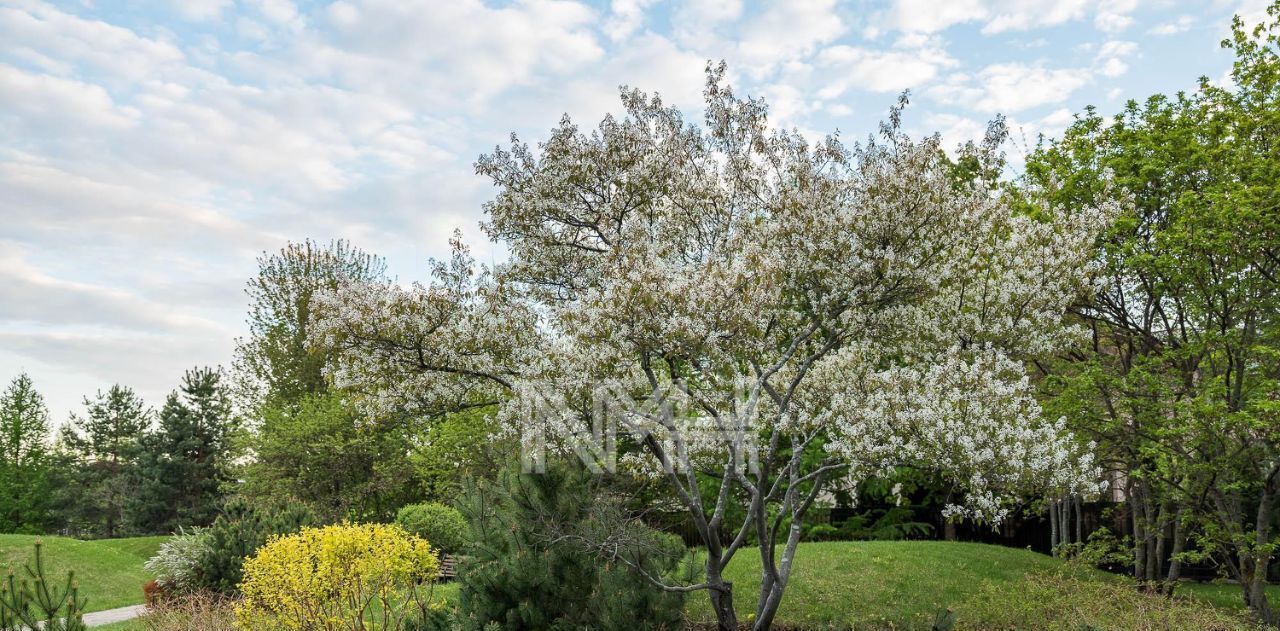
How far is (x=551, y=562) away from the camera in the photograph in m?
7.21

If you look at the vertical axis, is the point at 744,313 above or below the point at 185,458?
above

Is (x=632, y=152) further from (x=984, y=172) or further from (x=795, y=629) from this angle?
(x=795, y=629)

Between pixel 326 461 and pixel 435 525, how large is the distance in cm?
665

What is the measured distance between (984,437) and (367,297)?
6394 mm

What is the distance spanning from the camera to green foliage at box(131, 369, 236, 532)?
30156 millimetres

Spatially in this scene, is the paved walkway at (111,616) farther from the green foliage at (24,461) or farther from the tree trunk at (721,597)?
the green foliage at (24,461)

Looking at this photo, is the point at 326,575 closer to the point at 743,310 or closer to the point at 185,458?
the point at 743,310

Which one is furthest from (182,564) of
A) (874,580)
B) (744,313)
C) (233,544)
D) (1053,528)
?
(1053,528)

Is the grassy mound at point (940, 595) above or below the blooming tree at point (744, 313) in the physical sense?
Answer: below

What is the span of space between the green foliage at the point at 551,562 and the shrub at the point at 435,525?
9019mm

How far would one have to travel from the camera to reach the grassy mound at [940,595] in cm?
892

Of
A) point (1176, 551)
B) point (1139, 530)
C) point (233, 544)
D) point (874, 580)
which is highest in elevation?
point (1139, 530)

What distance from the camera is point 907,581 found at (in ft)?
39.2

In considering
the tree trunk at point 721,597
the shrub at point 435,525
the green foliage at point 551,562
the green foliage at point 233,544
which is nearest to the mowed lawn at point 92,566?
the green foliage at point 233,544
